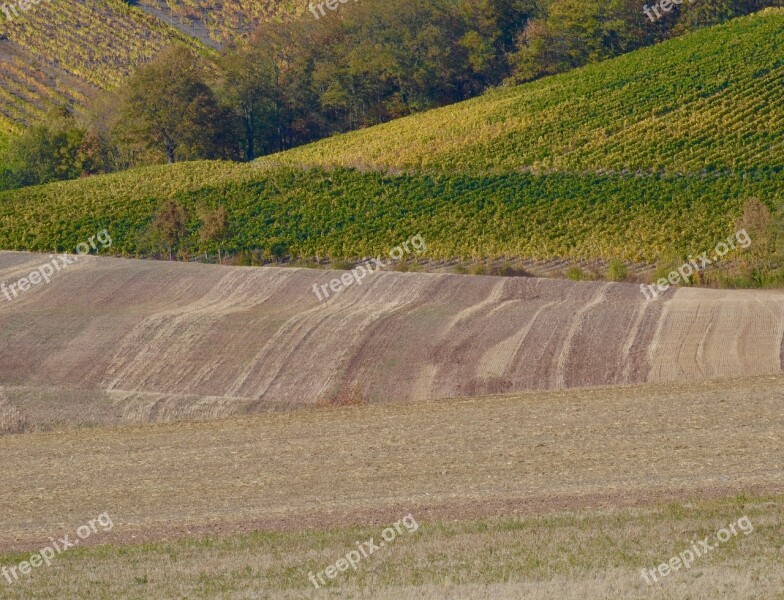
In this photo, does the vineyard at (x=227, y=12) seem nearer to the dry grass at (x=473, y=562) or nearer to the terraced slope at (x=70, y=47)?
the terraced slope at (x=70, y=47)

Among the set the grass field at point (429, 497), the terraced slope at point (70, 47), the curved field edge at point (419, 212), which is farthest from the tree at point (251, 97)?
the grass field at point (429, 497)

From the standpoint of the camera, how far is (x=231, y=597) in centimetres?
1867

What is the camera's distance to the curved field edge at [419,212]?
56875 mm

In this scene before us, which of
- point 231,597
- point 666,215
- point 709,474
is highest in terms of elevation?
point 231,597

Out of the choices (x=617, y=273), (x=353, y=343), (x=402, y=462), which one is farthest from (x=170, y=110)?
(x=402, y=462)

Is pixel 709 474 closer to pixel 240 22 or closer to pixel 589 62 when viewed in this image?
pixel 589 62

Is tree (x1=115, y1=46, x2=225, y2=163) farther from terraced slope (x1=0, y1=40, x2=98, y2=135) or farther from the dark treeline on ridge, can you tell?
terraced slope (x1=0, y1=40, x2=98, y2=135)

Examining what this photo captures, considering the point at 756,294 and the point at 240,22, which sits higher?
the point at 240,22

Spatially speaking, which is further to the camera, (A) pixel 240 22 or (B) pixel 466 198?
(A) pixel 240 22

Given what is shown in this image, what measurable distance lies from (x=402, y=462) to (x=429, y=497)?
3056 mm

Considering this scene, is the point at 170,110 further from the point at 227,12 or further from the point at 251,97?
the point at 227,12

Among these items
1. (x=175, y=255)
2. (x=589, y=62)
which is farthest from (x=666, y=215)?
(x=589, y=62)

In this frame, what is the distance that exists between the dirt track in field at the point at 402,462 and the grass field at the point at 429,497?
0.07 m

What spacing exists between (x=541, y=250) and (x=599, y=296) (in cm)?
1549
